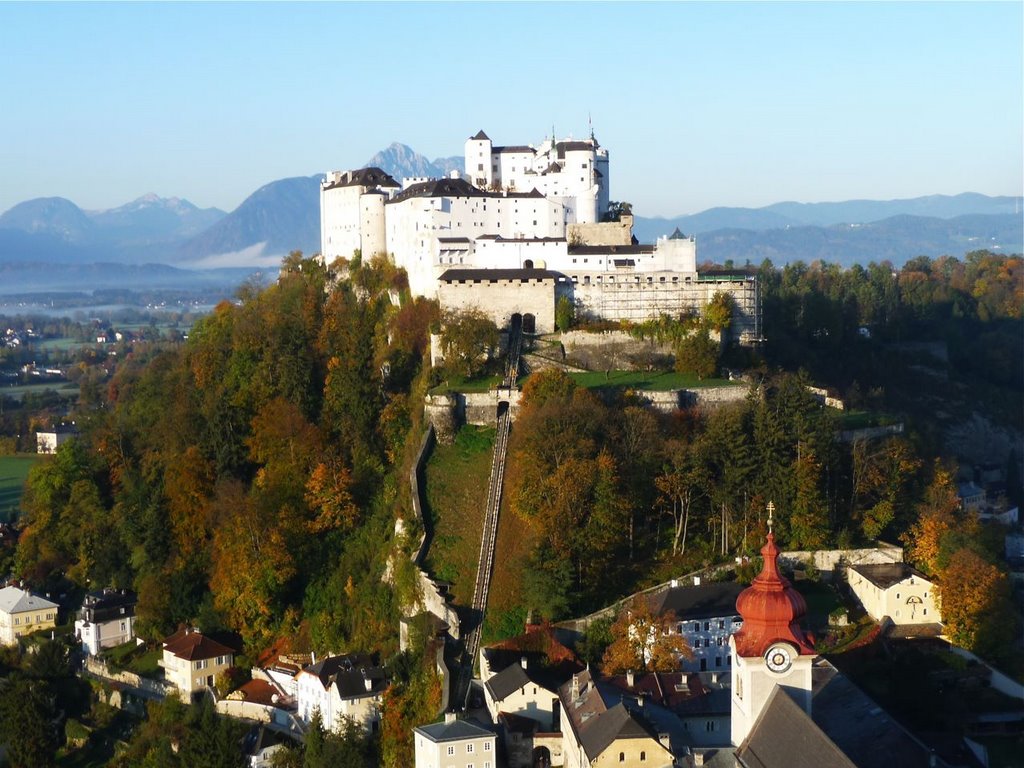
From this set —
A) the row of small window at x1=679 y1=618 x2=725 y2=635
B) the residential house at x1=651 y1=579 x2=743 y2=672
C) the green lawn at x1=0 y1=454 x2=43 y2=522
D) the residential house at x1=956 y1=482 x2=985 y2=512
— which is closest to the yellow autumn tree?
the residential house at x1=651 y1=579 x2=743 y2=672

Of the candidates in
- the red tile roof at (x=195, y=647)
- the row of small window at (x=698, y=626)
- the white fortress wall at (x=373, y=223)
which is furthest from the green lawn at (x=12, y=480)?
the row of small window at (x=698, y=626)

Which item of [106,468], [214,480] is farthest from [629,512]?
[106,468]

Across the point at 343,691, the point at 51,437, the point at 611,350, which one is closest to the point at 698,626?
the point at 343,691

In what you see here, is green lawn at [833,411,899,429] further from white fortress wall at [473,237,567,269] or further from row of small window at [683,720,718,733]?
row of small window at [683,720,718,733]

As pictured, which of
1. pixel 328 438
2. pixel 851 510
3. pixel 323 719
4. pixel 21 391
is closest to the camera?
pixel 323 719

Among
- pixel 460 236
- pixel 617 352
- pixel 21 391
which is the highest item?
pixel 460 236

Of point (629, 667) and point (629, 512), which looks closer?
point (629, 667)

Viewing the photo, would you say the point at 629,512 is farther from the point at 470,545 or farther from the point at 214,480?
the point at 214,480
